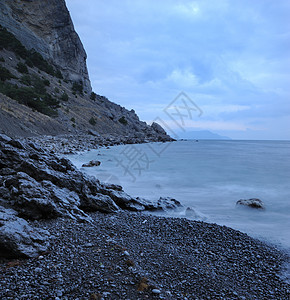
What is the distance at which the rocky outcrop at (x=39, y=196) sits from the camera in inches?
146

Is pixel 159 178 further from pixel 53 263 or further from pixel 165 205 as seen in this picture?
pixel 53 263

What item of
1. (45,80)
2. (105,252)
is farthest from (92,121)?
(105,252)

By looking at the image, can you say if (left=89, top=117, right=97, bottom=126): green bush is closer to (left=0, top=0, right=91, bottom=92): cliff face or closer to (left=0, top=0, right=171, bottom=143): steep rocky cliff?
(left=0, top=0, right=171, bottom=143): steep rocky cliff

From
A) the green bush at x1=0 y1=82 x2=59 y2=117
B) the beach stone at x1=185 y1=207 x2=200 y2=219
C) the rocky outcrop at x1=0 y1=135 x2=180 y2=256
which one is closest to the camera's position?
the rocky outcrop at x1=0 y1=135 x2=180 y2=256

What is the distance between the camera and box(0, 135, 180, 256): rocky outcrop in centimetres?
371

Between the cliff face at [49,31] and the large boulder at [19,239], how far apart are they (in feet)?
211

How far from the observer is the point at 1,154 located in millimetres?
6711

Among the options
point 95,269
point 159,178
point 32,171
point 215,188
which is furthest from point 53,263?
point 159,178

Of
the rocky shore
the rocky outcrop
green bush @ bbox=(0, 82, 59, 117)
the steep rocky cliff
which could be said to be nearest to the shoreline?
the rocky shore

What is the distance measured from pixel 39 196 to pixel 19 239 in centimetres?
162

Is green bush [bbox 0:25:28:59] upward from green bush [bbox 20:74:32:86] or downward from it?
upward

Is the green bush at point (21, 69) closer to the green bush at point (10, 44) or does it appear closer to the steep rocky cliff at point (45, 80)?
the steep rocky cliff at point (45, 80)

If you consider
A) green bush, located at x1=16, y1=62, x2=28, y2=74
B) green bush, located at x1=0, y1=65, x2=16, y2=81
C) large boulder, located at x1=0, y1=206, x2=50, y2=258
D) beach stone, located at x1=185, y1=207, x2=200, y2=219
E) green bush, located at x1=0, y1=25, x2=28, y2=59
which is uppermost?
green bush, located at x1=0, y1=25, x2=28, y2=59

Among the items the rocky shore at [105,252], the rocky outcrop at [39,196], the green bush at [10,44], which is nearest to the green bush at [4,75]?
the green bush at [10,44]
